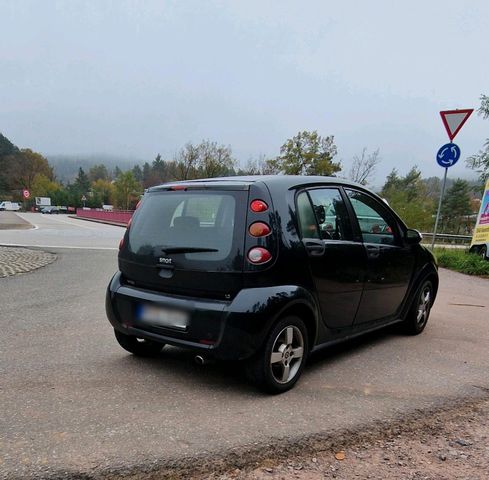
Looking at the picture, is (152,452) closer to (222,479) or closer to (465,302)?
(222,479)

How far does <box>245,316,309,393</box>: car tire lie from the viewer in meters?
3.25

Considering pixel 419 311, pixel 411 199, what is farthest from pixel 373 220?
pixel 411 199

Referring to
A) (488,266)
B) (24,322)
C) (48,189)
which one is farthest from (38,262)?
(48,189)

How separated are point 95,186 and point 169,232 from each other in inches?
4669

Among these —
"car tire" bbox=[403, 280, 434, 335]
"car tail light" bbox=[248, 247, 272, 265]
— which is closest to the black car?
"car tail light" bbox=[248, 247, 272, 265]

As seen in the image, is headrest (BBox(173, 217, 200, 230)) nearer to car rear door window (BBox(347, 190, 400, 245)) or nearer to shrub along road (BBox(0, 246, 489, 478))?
shrub along road (BBox(0, 246, 489, 478))

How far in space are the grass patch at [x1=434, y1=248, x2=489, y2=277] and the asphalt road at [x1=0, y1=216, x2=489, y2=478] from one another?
540cm

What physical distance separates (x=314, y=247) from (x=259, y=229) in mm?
581

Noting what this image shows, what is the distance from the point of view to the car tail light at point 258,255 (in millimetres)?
3213

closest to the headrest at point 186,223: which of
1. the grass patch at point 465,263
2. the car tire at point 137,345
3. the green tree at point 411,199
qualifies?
the car tire at point 137,345

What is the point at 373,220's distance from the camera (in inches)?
179

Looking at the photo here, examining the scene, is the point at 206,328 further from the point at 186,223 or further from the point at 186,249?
the point at 186,223

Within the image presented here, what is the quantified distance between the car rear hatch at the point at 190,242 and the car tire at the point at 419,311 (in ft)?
9.14

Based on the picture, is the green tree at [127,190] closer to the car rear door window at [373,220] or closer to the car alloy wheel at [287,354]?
the car rear door window at [373,220]
